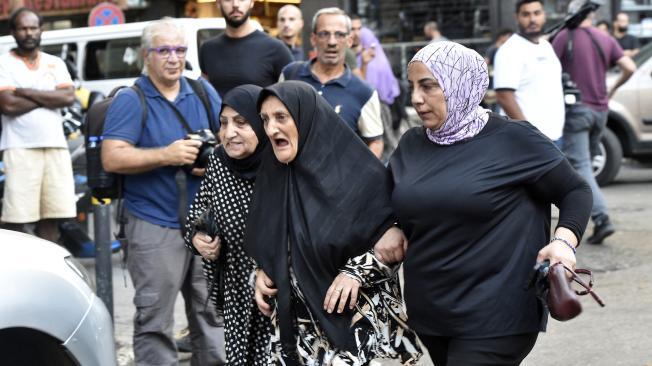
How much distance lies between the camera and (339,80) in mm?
6559

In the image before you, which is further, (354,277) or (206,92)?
(206,92)

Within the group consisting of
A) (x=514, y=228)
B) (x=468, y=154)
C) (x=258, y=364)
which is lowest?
(x=258, y=364)

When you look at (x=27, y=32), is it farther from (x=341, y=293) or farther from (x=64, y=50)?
(x=64, y=50)

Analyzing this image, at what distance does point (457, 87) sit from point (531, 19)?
187 inches

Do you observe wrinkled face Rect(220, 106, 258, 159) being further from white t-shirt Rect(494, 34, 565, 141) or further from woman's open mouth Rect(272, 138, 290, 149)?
white t-shirt Rect(494, 34, 565, 141)

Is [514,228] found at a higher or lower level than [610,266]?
higher

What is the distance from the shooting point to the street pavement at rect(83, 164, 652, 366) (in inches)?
254

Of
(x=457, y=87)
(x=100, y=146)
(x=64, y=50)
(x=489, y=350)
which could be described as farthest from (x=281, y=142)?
(x=64, y=50)

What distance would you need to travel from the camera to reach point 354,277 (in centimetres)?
414

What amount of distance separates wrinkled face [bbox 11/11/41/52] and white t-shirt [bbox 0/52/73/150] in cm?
11

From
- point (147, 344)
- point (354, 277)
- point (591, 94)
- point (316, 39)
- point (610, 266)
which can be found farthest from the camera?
point (591, 94)

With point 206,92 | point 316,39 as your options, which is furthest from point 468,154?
point 316,39

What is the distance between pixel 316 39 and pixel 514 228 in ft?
10.4

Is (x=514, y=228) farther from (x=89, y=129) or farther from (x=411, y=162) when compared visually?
(x=89, y=129)
